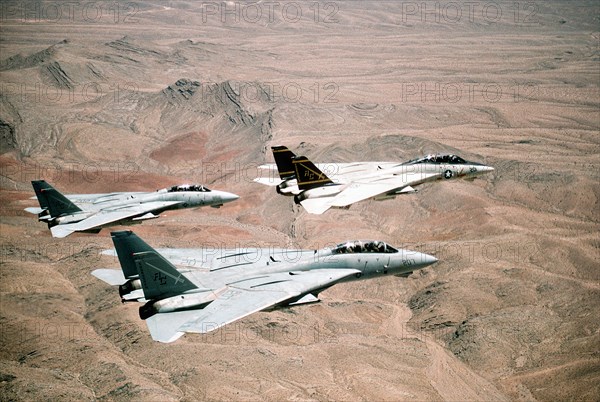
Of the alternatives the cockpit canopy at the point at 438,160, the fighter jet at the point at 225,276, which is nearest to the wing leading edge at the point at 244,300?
the fighter jet at the point at 225,276

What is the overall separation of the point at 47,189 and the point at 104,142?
6524cm

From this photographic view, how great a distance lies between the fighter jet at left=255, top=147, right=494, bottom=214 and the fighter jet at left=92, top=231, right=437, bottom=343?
463 cm

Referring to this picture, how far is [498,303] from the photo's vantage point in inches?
1911

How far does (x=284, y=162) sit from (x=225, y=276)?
39.8 ft

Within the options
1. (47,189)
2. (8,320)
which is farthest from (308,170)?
(8,320)

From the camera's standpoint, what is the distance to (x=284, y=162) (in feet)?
138

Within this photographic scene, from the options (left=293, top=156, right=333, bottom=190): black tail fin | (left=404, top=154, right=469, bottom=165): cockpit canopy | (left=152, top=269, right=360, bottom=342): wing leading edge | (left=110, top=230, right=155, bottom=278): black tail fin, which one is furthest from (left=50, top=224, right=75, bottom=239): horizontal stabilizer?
(left=404, top=154, right=469, bottom=165): cockpit canopy

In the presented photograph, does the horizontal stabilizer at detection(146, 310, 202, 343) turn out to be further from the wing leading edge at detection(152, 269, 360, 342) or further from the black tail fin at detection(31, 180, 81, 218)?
the black tail fin at detection(31, 180, 81, 218)

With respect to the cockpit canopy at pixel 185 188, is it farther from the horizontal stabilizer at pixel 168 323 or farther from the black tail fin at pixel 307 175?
the horizontal stabilizer at pixel 168 323

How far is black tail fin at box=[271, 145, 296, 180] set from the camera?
4194cm

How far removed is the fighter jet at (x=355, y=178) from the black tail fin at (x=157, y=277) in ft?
35.3

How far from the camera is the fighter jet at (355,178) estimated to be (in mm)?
38938

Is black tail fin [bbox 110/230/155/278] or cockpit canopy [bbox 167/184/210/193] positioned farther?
cockpit canopy [bbox 167/184/210/193]

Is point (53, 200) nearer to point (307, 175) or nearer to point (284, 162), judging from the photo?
point (284, 162)
